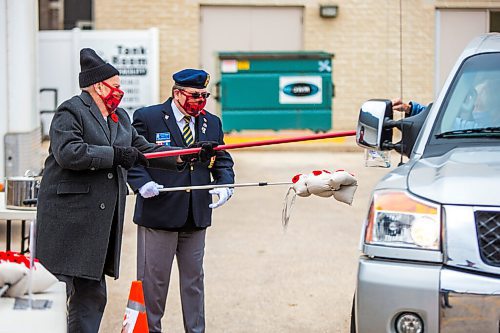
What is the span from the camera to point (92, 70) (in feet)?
17.2

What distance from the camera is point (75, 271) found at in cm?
514

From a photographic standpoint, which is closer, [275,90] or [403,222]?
[403,222]

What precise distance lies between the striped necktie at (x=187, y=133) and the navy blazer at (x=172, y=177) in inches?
1.1

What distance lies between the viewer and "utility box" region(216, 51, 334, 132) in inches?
698

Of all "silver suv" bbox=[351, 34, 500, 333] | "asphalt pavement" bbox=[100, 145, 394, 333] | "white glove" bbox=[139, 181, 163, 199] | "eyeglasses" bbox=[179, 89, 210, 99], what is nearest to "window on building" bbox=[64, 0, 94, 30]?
"asphalt pavement" bbox=[100, 145, 394, 333]

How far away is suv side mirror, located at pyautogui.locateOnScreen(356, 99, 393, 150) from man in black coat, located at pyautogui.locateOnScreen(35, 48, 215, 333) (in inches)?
47.6

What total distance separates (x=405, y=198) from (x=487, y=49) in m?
1.68

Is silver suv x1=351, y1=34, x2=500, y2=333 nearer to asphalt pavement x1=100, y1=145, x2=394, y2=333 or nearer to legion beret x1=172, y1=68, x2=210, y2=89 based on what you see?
legion beret x1=172, y1=68, x2=210, y2=89

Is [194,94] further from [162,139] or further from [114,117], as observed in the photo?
[114,117]

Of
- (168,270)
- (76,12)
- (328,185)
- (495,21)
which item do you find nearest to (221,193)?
(168,270)

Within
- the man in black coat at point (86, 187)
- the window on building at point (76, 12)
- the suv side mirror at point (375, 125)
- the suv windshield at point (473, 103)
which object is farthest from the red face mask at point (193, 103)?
the window on building at point (76, 12)

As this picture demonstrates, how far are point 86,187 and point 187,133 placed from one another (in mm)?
1019

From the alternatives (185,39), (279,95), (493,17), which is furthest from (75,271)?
(185,39)

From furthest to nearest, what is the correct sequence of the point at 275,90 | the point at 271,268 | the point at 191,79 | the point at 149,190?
the point at 275,90, the point at 271,268, the point at 191,79, the point at 149,190
